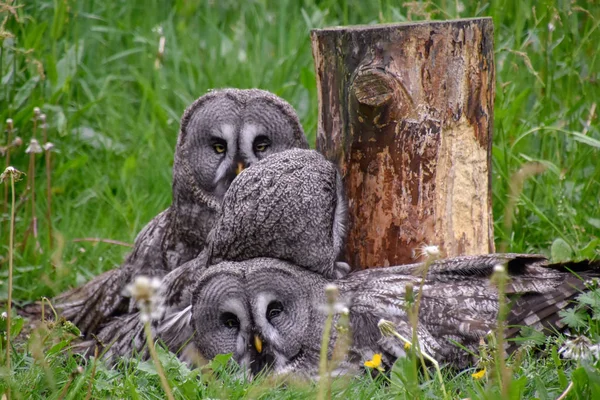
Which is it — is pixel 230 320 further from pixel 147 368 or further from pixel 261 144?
pixel 261 144

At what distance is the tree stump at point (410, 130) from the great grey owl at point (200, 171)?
1.29 feet

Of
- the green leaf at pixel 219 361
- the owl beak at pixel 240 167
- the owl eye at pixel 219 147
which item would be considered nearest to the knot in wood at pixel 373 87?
the owl beak at pixel 240 167

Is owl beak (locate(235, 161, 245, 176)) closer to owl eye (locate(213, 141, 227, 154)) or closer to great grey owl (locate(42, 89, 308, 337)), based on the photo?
great grey owl (locate(42, 89, 308, 337))

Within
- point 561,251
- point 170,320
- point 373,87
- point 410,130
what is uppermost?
point 373,87

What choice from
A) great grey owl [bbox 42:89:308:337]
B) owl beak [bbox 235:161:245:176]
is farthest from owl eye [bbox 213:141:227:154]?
owl beak [bbox 235:161:245:176]

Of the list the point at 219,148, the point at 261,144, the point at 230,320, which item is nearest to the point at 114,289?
the point at 219,148

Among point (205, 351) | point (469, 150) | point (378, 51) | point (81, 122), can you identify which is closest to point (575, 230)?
point (469, 150)

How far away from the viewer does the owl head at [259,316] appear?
351 cm

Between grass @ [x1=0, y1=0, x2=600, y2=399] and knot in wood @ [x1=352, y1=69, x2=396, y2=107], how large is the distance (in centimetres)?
90

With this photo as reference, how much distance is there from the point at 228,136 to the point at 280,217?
0.75 m

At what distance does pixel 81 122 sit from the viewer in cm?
633

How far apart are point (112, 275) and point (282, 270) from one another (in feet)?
4.98

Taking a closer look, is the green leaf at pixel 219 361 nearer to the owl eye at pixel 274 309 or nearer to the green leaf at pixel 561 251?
the owl eye at pixel 274 309

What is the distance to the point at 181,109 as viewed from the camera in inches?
255
